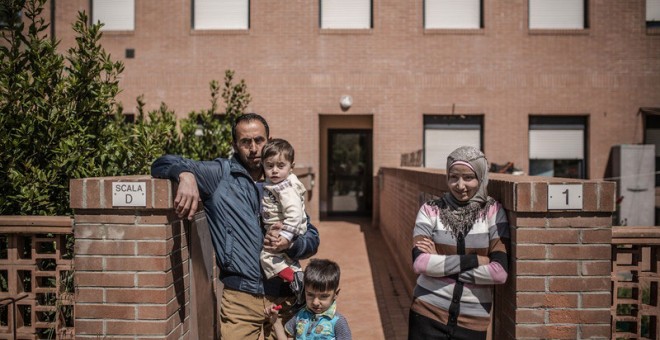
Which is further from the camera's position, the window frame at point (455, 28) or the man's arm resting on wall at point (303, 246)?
the window frame at point (455, 28)

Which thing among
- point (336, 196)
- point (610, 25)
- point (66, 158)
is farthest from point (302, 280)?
point (610, 25)

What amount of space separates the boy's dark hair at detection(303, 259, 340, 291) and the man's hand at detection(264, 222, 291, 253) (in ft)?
0.69

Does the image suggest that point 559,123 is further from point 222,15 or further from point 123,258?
point 123,258

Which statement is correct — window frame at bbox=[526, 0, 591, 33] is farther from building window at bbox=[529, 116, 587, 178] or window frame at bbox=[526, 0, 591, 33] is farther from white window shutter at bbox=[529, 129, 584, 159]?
white window shutter at bbox=[529, 129, 584, 159]

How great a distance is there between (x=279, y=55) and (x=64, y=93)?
32.6ft

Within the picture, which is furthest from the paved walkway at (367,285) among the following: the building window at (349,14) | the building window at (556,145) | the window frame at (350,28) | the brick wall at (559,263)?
the building window at (349,14)

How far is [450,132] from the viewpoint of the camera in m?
14.4

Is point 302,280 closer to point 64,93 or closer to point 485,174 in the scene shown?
point 485,174

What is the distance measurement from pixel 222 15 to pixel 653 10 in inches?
483

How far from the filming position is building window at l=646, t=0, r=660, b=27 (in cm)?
1420

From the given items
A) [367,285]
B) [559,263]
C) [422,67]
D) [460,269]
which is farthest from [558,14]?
[460,269]

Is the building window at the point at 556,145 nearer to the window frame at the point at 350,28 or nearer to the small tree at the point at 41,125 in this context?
the window frame at the point at 350,28

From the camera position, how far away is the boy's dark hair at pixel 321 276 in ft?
9.67

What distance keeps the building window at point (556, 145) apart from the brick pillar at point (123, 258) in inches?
519
